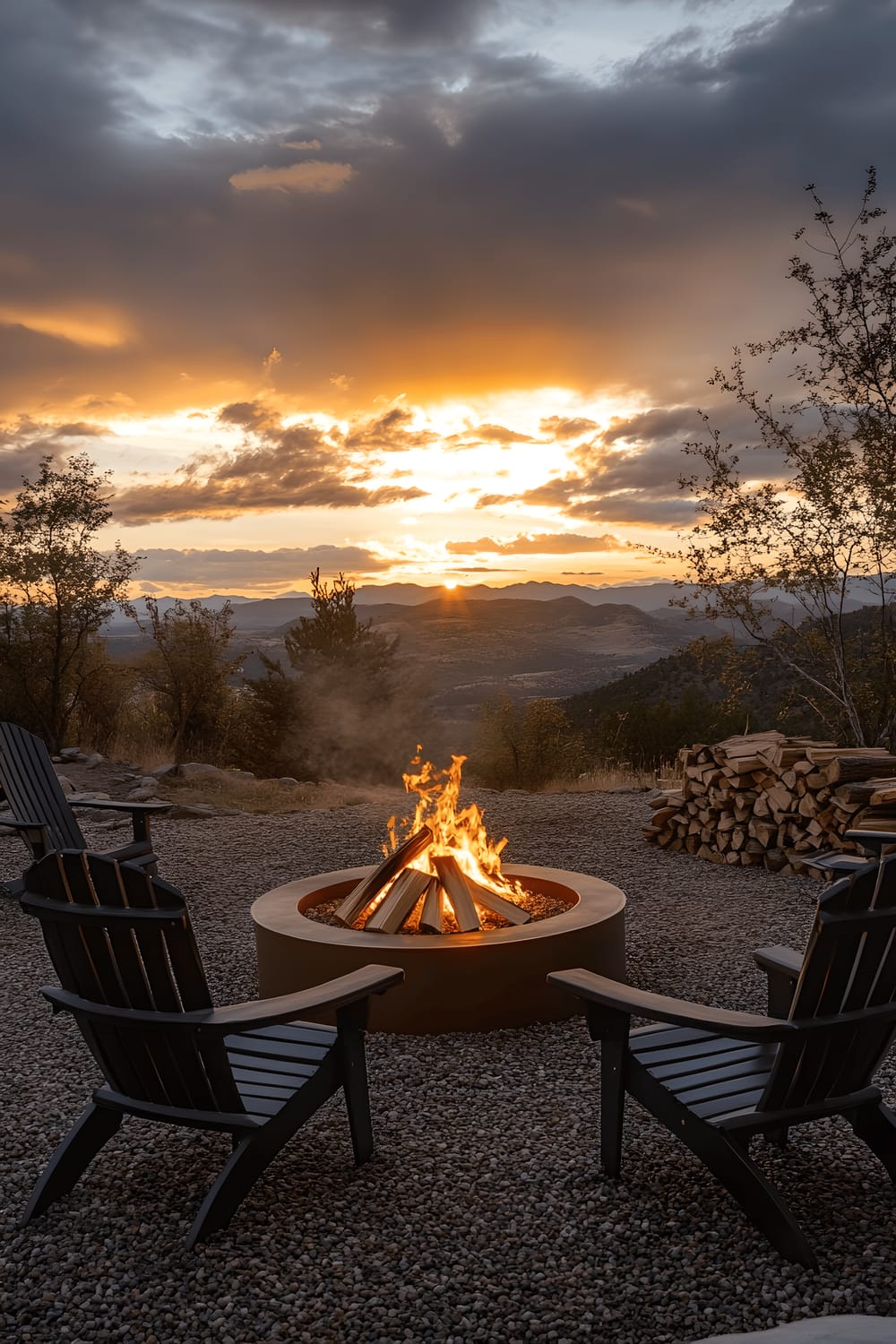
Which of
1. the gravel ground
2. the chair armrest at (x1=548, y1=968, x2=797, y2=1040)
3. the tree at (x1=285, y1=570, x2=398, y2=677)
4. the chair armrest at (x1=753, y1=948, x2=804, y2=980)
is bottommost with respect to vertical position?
the gravel ground

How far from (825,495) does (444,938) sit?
689 centimetres

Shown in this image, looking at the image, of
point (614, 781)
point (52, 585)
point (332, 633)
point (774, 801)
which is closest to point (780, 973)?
point (774, 801)

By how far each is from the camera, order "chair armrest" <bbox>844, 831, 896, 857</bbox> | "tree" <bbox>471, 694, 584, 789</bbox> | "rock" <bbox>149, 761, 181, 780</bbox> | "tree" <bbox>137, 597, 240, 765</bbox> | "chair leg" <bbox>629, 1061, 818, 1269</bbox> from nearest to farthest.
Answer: "chair leg" <bbox>629, 1061, 818, 1269</bbox>
"chair armrest" <bbox>844, 831, 896, 857</bbox>
"rock" <bbox>149, 761, 181, 780</bbox>
"tree" <bbox>137, 597, 240, 765</bbox>
"tree" <bbox>471, 694, 584, 789</bbox>

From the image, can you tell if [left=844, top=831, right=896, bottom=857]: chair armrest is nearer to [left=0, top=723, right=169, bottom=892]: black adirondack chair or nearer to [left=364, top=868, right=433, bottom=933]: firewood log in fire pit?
[left=364, top=868, right=433, bottom=933]: firewood log in fire pit

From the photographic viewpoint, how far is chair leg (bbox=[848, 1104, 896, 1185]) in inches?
95.3

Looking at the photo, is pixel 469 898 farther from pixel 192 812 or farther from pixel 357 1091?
pixel 192 812

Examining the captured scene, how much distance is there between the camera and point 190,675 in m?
13.9

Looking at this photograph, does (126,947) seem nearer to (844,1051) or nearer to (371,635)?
(844,1051)

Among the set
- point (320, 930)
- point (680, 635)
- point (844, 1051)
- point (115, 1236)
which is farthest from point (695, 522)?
point (680, 635)

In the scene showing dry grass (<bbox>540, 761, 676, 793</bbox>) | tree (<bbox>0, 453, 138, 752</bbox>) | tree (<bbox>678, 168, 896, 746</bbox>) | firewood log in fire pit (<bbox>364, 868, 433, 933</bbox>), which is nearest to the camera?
firewood log in fire pit (<bbox>364, 868, 433, 933</bbox>)

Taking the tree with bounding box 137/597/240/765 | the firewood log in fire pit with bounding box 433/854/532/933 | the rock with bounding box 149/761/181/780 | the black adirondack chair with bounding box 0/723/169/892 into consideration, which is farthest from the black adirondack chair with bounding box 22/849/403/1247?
the tree with bounding box 137/597/240/765

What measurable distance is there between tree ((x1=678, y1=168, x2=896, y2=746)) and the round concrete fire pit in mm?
6233

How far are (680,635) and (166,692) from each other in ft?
117

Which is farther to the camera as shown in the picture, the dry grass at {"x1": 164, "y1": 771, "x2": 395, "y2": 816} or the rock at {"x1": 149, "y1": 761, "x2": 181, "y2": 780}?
the rock at {"x1": 149, "y1": 761, "x2": 181, "y2": 780}
